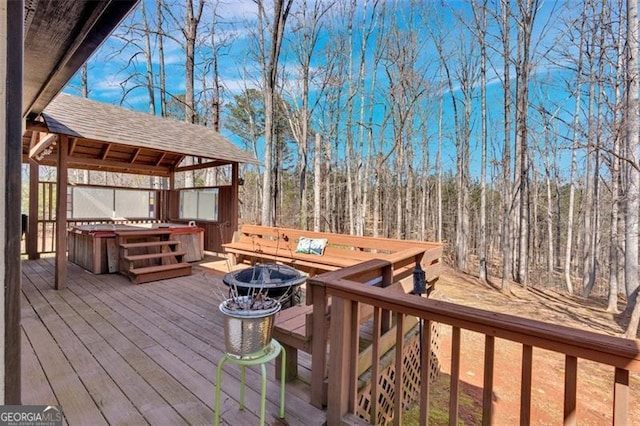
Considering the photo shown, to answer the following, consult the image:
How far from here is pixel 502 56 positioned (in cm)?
827

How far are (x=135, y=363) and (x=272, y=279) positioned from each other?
4.20 ft

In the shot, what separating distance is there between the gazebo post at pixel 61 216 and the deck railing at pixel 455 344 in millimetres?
4443

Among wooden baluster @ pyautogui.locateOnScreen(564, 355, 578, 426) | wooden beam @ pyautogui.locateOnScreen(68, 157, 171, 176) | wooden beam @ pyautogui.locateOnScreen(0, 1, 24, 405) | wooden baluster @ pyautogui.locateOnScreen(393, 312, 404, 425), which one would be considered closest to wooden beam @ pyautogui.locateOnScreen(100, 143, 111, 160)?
wooden beam @ pyautogui.locateOnScreen(68, 157, 171, 176)

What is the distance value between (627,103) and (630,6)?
1.69 meters

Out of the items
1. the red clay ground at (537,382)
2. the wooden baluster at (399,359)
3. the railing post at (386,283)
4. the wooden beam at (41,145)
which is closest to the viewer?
the wooden baluster at (399,359)

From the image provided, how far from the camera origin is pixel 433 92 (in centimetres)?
1273

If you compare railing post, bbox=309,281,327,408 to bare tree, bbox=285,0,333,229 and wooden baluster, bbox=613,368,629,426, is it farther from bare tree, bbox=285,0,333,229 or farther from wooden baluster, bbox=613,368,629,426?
bare tree, bbox=285,0,333,229

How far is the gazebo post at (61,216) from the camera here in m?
4.28

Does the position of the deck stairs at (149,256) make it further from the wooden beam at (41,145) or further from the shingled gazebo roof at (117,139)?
the wooden beam at (41,145)

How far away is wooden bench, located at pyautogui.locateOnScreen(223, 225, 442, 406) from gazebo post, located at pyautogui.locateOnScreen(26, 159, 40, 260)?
4.16 m

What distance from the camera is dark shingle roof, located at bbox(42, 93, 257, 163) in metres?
4.64

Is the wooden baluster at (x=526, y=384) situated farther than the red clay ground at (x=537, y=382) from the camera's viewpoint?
No

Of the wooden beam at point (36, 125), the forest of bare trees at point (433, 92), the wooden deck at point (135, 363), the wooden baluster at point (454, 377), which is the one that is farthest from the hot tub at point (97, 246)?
the wooden baluster at point (454, 377)

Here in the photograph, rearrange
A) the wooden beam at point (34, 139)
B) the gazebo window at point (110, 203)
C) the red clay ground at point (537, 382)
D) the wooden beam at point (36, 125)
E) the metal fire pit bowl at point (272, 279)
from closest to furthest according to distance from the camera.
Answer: the metal fire pit bowl at point (272, 279)
the red clay ground at point (537, 382)
the wooden beam at point (36, 125)
the wooden beam at point (34, 139)
the gazebo window at point (110, 203)
